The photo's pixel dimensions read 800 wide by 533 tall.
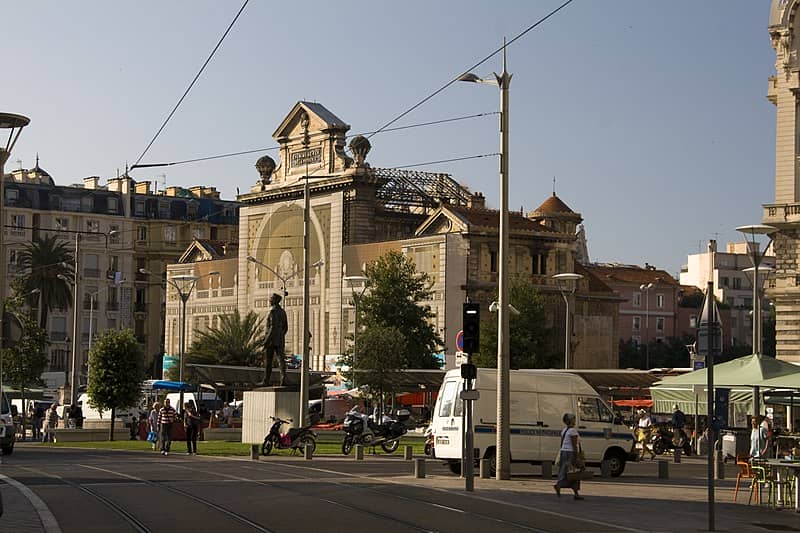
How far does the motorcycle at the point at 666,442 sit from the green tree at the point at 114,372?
65.0 feet

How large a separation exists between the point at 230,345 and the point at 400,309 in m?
20.8

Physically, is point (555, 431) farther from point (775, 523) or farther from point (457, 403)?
point (775, 523)

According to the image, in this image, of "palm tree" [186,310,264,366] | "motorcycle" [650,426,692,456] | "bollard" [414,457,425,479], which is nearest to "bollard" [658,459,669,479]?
"bollard" [414,457,425,479]

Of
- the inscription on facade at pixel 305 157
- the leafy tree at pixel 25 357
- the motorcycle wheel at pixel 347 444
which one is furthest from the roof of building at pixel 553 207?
the motorcycle wheel at pixel 347 444

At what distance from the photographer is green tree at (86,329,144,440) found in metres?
54.9

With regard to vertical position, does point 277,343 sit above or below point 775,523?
above

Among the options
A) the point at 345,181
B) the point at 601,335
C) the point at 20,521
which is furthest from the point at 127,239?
the point at 20,521

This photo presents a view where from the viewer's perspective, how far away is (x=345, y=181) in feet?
311

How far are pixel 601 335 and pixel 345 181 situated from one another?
64.8 ft

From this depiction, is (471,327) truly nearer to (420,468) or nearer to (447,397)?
(420,468)

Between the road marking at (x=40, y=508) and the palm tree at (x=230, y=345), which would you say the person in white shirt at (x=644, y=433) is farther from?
the palm tree at (x=230, y=345)

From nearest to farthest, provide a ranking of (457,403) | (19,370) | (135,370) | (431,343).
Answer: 1. (457,403)
2. (135,370)
3. (19,370)
4. (431,343)

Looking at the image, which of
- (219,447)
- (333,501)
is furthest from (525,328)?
(333,501)

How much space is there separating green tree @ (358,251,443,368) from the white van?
44.0m
